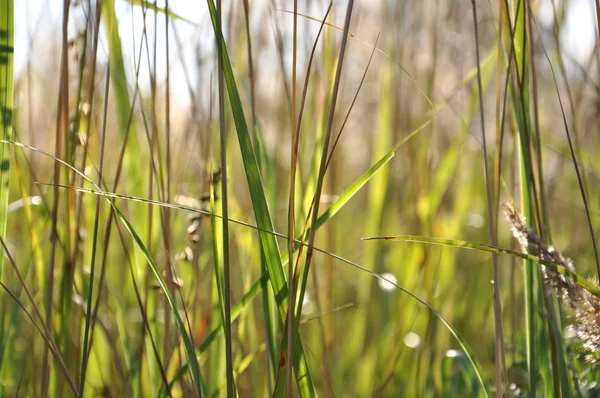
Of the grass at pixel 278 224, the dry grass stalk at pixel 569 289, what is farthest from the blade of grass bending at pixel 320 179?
the dry grass stalk at pixel 569 289

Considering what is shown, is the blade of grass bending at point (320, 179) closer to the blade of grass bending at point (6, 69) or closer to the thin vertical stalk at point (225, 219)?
the thin vertical stalk at point (225, 219)

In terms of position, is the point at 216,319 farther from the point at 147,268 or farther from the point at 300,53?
the point at 300,53

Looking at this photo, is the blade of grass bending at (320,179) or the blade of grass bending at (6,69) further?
the blade of grass bending at (6,69)

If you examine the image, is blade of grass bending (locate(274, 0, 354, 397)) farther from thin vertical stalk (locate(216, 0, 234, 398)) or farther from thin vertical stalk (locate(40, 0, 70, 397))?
thin vertical stalk (locate(40, 0, 70, 397))

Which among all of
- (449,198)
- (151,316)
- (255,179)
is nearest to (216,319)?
(151,316)

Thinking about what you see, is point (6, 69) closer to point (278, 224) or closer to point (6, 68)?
point (6, 68)

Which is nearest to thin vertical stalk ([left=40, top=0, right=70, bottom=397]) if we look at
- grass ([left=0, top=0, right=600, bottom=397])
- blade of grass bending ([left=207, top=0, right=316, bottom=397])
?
grass ([left=0, top=0, right=600, bottom=397])

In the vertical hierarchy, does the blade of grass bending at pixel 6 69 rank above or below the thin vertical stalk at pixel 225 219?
above

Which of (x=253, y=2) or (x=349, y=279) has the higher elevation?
(x=253, y=2)
